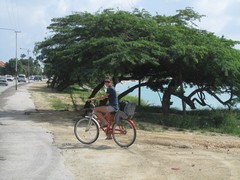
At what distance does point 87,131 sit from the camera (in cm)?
1109

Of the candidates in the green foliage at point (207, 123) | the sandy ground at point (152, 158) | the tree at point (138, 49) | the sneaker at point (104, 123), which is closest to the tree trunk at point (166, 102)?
the tree at point (138, 49)

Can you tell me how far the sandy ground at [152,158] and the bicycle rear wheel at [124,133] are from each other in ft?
0.56

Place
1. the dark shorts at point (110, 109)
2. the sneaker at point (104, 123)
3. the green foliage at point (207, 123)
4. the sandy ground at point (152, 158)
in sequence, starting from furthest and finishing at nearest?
1. the green foliage at point (207, 123)
2. the sneaker at point (104, 123)
3. the dark shorts at point (110, 109)
4. the sandy ground at point (152, 158)

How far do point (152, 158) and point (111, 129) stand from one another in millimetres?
2034

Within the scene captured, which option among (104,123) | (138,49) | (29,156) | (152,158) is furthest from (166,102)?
(29,156)

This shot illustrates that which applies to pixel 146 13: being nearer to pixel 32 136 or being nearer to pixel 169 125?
pixel 169 125

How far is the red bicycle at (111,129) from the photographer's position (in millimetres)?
10750

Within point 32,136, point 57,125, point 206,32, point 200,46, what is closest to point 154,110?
point 206,32

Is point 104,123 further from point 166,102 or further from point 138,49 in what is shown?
point 166,102

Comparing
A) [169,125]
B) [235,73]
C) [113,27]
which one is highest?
[113,27]

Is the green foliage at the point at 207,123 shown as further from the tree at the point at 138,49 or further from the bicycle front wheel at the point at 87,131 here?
the bicycle front wheel at the point at 87,131

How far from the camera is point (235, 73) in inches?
776

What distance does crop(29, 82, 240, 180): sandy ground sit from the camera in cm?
784

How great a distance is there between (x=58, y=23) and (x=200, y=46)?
293 inches
